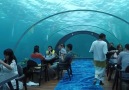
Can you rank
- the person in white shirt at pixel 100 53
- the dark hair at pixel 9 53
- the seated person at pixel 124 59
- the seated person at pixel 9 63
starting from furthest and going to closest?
the person in white shirt at pixel 100 53
the seated person at pixel 124 59
the dark hair at pixel 9 53
the seated person at pixel 9 63

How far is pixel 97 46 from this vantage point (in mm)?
9383

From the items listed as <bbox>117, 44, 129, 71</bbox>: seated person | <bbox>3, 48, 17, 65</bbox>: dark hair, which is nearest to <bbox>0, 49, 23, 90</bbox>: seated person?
<bbox>3, 48, 17, 65</bbox>: dark hair

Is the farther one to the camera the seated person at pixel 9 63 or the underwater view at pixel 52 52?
the underwater view at pixel 52 52

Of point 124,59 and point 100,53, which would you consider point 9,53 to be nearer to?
point 124,59

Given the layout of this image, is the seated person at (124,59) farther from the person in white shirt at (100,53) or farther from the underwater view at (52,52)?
the person in white shirt at (100,53)

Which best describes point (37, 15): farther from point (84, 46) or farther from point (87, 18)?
point (84, 46)

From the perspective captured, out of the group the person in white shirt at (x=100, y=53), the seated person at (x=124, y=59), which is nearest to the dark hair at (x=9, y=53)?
the seated person at (x=124, y=59)

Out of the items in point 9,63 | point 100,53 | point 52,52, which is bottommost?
point 9,63

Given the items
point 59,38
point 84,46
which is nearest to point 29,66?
point 59,38

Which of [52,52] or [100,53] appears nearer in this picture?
[100,53]

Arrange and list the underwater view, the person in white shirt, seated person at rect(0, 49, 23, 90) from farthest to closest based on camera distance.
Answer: the person in white shirt, the underwater view, seated person at rect(0, 49, 23, 90)

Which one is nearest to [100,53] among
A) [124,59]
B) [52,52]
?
[124,59]

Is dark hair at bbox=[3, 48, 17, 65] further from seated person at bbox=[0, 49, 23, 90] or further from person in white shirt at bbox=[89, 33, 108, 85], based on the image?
person in white shirt at bbox=[89, 33, 108, 85]

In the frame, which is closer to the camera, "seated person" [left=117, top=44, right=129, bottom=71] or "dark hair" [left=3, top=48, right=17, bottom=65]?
"dark hair" [left=3, top=48, right=17, bottom=65]
